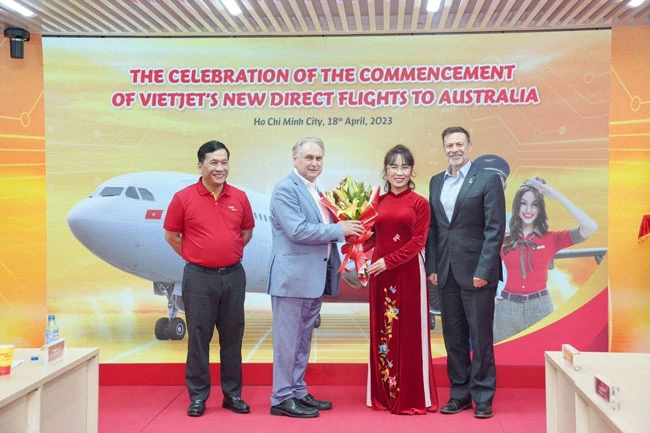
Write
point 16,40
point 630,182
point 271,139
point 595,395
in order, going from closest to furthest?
point 595,395
point 630,182
point 16,40
point 271,139

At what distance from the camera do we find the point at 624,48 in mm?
Result: 5227

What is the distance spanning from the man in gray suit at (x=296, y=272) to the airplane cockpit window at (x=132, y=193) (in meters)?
1.51

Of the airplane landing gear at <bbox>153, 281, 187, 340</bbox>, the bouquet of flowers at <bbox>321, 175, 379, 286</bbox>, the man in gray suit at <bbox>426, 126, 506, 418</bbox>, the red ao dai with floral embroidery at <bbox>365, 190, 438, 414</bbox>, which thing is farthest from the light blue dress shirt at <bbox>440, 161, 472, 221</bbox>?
the airplane landing gear at <bbox>153, 281, 187, 340</bbox>

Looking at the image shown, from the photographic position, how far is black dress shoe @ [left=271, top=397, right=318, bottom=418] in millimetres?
4367

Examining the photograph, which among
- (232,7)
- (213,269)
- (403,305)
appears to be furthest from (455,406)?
(232,7)

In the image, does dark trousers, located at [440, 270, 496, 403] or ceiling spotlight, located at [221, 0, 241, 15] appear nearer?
dark trousers, located at [440, 270, 496, 403]

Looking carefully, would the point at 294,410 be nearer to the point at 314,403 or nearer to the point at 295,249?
the point at 314,403

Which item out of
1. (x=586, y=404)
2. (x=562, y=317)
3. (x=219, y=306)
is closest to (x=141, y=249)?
(x=219, y=306)

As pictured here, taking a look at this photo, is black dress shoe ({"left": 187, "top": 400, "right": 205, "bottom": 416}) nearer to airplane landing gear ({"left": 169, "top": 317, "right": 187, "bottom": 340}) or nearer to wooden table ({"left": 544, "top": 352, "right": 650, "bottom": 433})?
airplane landing gear ({"left": 169, "top": 317, "right": 187, "bottom": 340})

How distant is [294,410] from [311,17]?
8.85ft

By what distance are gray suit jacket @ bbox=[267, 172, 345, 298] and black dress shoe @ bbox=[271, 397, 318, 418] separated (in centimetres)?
68

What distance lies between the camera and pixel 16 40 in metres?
5.32

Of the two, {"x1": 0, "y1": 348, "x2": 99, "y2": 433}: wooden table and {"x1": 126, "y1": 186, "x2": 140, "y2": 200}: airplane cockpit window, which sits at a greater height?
{"x1": 126, "y1": 186, "x2": 140, "y2": 200}: airplane cockpit window

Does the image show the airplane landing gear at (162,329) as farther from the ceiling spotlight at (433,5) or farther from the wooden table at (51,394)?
the ceiling spotlight at (433,5)
